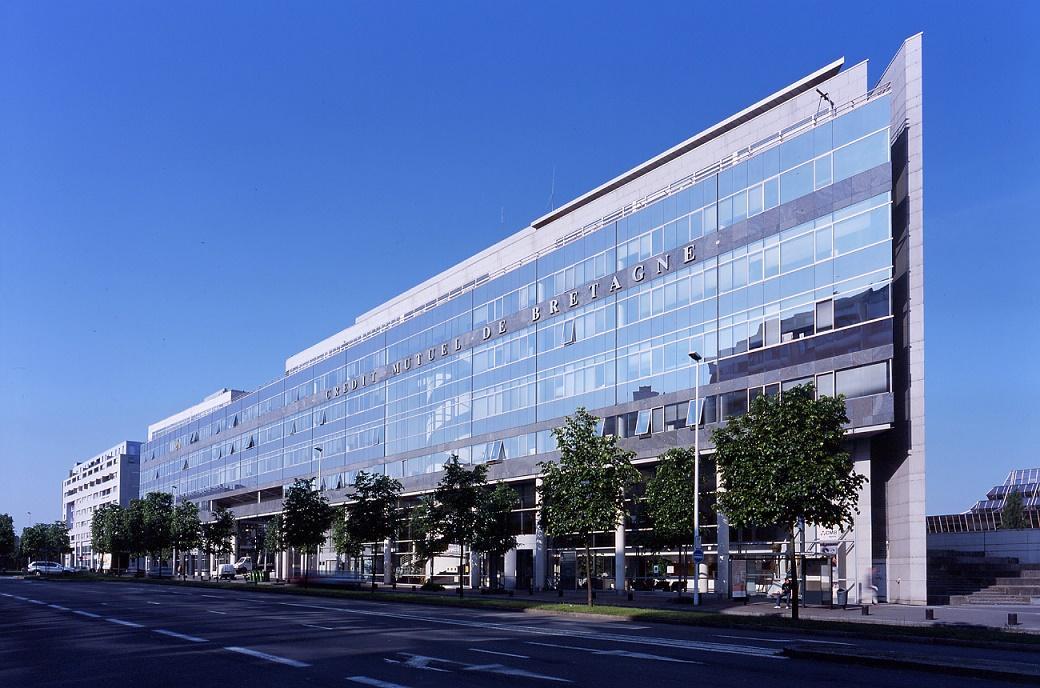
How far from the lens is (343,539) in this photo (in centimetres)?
9731

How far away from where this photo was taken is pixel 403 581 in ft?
316

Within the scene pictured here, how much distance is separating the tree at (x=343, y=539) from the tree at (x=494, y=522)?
14.9 meters

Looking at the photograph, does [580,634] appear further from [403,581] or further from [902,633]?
[403,581]

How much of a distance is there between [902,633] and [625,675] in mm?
15051

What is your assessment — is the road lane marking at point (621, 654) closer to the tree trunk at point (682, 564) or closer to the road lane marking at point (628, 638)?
the road lane marking at point (628, 638)

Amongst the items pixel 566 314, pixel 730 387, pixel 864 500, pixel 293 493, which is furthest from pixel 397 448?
pixel 864 500

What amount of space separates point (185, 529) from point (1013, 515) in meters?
89.9

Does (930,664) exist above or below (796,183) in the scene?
below

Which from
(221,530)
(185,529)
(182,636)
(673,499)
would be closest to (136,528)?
(185,529)

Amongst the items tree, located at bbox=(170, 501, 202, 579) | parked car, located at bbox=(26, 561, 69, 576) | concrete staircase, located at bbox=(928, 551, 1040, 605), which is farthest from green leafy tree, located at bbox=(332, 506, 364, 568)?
parked car, located at bbox=(26, 561, 69, 576)

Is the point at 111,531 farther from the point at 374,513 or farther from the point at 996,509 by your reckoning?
the point at 996,509

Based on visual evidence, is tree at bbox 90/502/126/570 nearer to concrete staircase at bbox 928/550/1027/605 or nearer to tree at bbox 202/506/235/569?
tree at bbox 202/506/235/569

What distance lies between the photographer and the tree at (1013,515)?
65.1 meters

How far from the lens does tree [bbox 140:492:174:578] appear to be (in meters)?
125
